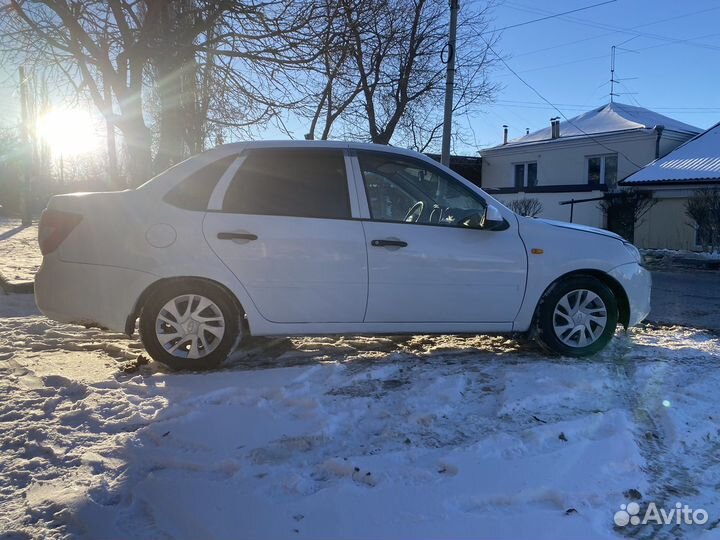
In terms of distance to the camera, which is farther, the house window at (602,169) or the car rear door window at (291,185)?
the house window at (602,169)

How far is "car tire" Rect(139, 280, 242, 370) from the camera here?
4309mm

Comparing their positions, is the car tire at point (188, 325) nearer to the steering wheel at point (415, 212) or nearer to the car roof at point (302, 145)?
the car roof at point (302, 145)

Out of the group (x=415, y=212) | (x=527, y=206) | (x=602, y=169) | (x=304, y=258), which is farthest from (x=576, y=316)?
(x=602, y=169)

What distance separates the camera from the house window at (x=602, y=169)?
2669 cm

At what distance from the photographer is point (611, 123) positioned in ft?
91.1

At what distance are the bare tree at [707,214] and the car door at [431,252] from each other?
14638mm

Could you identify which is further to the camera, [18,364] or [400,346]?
[400,346]

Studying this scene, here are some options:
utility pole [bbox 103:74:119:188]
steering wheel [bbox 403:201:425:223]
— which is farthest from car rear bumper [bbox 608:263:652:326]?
utility pole [bbox 103:74:119:188]

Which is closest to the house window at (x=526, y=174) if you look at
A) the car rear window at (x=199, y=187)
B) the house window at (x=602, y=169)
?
the house window at (x=602, y=169)

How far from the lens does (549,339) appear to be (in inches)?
185

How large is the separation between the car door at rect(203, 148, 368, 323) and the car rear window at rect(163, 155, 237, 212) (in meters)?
0.07

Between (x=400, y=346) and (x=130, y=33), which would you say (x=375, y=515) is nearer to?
(x=400, y=346)

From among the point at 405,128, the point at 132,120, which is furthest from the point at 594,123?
the point at 132,120

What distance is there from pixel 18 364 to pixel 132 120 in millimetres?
5063
